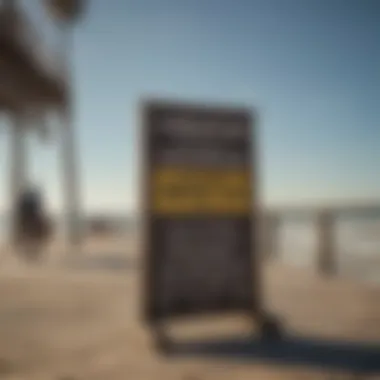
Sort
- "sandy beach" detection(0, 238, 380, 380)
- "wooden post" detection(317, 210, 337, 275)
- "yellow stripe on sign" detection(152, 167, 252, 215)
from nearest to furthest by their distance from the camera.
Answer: "sandy beach" detection(0, 238, 380, 380) → "yellow stripe on sign" detection(152, 167, 252, 215) → "wooden post" detection(317, 210, 337, 275)

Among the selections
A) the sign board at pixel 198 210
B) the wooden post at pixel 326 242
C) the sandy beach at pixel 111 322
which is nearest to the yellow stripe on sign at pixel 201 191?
the sign board at pixel 198 210

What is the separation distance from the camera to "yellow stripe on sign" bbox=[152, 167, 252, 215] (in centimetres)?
439

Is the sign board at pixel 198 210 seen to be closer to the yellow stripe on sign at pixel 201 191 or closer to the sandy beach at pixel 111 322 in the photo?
the yellow stripe on sign at pixel 201 191

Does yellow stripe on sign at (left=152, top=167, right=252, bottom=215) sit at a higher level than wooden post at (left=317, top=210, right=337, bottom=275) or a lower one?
higher

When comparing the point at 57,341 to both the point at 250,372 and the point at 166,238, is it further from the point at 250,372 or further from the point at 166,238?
the point at 250,372

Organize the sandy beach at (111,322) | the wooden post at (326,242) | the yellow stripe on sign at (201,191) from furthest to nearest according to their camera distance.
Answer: the wooden post at (326,242)
the yellow stripe on sign at (201,191)
the sandy beach at (111,322)

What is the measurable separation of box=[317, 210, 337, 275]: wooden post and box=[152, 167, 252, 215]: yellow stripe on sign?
448 centimetres

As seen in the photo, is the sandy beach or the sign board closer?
the sandy beach

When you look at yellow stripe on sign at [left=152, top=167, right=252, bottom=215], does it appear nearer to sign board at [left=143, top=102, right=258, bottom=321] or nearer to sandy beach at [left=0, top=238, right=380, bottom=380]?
sign board at [left=143, top=102, right=258, bottom=321]

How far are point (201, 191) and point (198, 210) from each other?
19 cm

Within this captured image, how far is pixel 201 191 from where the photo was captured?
4469 millimetres

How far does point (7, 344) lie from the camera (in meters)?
4.00

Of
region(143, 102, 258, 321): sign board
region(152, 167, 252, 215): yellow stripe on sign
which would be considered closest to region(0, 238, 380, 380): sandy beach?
region(143, 102, 258, 321): sign board

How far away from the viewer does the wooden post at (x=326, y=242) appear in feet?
28.4
